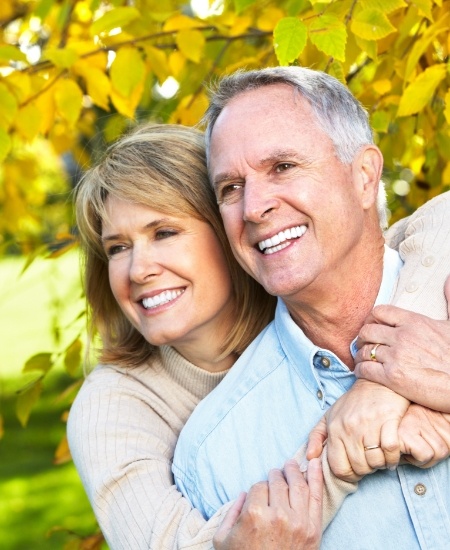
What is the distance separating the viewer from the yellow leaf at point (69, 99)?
9.85ft

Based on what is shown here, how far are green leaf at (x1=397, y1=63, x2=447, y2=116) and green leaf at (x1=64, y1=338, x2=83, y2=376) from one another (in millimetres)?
1392

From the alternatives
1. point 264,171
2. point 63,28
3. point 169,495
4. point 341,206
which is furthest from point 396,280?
point 63,28

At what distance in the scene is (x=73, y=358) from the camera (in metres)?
3.36

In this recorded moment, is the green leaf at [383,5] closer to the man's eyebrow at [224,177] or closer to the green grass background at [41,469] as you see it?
the man's eyebrow at [224,177]

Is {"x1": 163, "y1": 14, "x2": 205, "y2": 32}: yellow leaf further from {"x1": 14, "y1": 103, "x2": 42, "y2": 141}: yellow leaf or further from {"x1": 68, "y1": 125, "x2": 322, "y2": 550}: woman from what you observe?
{"x1": 14, "y1": 103, "x2": 42, "y2": 141}: yellow leaf

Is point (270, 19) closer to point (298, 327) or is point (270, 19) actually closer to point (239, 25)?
point (239, 25)

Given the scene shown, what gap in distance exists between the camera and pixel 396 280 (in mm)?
2578

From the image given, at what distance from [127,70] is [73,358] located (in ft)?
3.22

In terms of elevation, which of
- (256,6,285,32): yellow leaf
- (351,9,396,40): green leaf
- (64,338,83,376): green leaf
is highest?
(351,9,396,40): green leaf

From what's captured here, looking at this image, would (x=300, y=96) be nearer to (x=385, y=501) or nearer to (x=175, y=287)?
(x=175, y=287)

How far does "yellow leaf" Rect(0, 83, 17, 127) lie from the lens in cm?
290

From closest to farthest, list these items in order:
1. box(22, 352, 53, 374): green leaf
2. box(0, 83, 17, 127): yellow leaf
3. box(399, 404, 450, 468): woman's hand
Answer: box(399, 404, 450, 468): woman's hand → box(0, 83, 17, 127): yellow leaf → box(22, 352, 53, 374): green leaf

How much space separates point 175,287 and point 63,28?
1.46 meters

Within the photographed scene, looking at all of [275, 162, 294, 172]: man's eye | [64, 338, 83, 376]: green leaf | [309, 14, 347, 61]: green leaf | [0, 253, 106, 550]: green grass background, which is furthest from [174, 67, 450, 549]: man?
[0, 253, 106, 550]: green grass background
